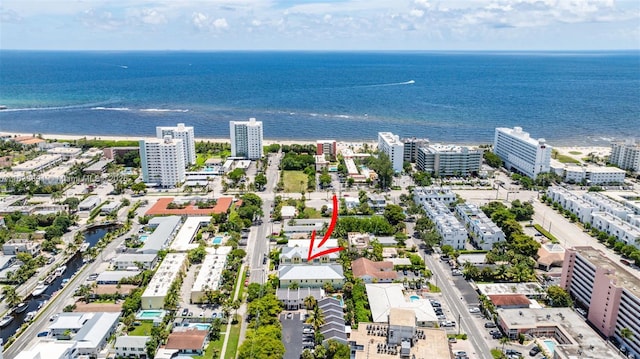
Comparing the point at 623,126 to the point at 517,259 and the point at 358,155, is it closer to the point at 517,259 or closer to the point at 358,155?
the point at 358,155

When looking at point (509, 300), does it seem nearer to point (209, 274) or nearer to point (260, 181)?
point (209, 274)

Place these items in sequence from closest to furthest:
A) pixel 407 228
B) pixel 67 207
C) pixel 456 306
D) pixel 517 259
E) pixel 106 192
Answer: pixel 456 306
pixel 517 259
pixel 407 228
pixel 67 207
pixel 106 192

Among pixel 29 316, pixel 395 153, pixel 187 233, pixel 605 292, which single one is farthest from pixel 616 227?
pixel 29 316

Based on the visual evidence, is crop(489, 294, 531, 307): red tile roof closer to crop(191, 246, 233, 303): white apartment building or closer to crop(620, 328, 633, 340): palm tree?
crop(620, 328, 633, 340): palm tree

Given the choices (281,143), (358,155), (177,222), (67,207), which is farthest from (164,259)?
(281,143)

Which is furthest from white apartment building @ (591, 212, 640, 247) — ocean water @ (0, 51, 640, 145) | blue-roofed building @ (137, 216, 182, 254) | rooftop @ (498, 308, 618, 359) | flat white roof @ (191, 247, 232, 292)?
blue-roofed building @ (137, 216, 182, 254)

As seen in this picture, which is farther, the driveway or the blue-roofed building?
the blue-roofed building

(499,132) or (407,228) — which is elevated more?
(499,132)
